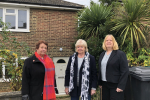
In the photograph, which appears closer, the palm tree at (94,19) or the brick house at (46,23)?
the palm tree at (94,19)

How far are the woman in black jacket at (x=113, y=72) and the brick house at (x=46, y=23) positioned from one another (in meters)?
4.66

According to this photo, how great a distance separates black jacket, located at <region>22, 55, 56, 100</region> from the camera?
7.47ft

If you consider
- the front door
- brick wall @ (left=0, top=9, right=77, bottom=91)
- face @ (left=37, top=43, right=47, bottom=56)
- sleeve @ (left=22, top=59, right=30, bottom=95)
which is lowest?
the front door

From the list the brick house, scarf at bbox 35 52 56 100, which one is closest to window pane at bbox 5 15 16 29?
the brick house

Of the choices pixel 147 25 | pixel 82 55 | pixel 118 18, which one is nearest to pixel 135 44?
pixel 147 25

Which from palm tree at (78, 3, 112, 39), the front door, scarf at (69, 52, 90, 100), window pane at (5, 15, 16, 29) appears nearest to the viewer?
scarf at (69, 52, 90, 100)

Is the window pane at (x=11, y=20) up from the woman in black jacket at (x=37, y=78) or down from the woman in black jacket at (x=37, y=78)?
up

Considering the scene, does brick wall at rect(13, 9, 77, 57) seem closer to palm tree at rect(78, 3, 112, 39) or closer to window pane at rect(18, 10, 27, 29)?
window pane at rect(18, 10, 27, 29)

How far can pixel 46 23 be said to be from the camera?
7.03 m

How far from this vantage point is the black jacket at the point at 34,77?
7.47 ft

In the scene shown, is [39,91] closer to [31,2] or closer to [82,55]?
[82,55]

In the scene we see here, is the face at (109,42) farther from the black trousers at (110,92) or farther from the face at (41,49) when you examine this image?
the face at (41,49)

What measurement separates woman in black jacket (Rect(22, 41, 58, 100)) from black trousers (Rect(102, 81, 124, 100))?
41.5 inches

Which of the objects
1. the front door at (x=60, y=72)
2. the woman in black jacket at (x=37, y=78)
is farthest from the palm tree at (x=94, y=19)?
the woman in black jacket at (x=37, y=78)
